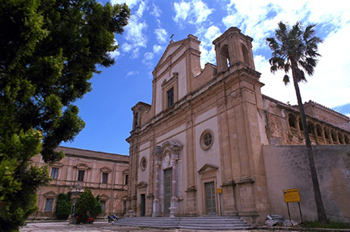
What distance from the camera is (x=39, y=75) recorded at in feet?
16.5

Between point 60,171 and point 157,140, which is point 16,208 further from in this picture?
point 60,171

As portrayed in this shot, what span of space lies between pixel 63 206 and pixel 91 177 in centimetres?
525

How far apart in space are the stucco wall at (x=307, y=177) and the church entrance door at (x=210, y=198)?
10.9 ft

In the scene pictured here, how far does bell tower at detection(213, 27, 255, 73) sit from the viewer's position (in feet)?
47.9

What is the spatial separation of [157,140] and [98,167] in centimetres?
1828

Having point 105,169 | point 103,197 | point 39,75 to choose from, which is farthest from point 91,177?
point 39,75

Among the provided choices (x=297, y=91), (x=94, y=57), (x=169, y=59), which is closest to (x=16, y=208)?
(x=94, y=57)

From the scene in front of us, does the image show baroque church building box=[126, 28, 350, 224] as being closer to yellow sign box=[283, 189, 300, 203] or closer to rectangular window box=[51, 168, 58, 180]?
yellow sign box=[283, 189, 300, 203]

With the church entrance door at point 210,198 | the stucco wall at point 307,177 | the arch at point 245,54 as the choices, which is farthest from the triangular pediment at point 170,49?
the stucco wall at point 307,177

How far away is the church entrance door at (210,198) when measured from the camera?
13.6 meters

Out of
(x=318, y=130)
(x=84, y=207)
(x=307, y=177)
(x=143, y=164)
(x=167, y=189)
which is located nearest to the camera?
(x=307, y=177)

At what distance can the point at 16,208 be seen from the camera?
4.49 meters

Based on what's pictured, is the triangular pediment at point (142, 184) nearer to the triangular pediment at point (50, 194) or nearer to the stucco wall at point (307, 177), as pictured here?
the stucco wall at point (307, 177)

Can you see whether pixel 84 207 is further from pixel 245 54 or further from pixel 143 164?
pixel 245 54
